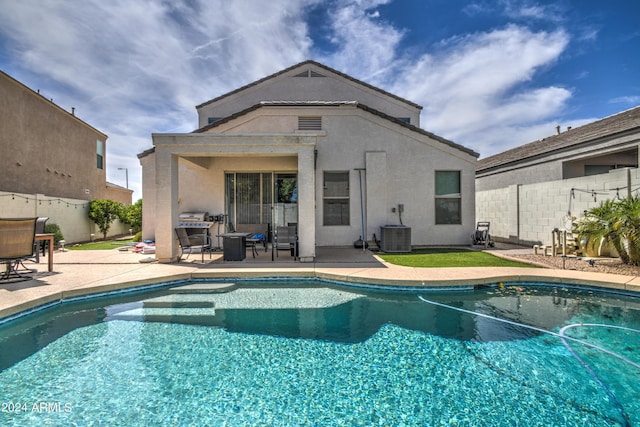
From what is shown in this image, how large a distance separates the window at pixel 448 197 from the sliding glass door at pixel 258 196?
5.65 meters

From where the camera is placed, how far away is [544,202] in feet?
35.1

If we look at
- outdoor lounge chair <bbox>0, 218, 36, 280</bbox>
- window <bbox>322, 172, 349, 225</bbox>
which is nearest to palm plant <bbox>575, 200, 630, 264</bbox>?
window <bbox>322, 172, 349, 225</bbox>

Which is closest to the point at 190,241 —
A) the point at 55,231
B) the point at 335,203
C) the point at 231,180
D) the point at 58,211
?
the point at 231,180

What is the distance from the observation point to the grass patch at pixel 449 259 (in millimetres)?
7492

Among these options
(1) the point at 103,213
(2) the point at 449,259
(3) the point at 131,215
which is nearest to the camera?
(2) the point at 449,259

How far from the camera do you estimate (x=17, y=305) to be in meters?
4.36

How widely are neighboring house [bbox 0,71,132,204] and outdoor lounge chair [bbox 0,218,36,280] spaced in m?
9.89

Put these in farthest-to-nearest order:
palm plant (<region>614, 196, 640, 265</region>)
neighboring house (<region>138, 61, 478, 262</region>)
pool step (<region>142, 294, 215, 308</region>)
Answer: neighboring house (<region>138, 61, 478, 262</region>), palm plant (<region>614, 196, 640, 265</region>), pool step (<region>142, 294, 215, 308</region>)

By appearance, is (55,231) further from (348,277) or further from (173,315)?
(348,277)

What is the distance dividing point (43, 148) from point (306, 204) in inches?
624

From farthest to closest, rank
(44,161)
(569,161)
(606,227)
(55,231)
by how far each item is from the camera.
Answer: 1. (44,161)
2. (569,161)
3. (55,231)
4. (606,227)

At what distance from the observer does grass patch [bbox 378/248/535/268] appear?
7492 millimetres

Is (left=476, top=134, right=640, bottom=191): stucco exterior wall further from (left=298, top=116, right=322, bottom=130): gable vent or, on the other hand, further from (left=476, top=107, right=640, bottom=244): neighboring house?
(left=298, top=116, right=322, bottom=130): gable vent

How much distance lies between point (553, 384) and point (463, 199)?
8.99 metres
